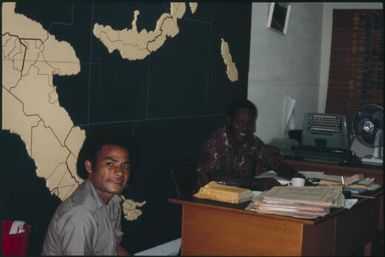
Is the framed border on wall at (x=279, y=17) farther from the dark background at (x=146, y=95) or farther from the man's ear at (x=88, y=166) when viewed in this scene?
the man's ear at (x=88, y=166)

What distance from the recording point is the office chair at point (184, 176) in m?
3.55

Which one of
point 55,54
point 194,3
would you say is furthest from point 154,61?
point 55,54

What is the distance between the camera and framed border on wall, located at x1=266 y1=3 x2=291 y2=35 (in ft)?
16.7

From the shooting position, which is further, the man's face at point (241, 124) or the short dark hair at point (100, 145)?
the man's face at point (241, 124)

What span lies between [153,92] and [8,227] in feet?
4.75

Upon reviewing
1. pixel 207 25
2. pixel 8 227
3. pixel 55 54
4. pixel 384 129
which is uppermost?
pixel 207 25

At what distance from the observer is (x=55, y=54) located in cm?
303

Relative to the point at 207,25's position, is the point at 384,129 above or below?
below

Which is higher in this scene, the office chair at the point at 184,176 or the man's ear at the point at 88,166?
the man's ear at the point at 88,166

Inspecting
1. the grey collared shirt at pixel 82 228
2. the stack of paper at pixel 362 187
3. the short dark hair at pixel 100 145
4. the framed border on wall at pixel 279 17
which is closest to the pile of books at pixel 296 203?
the stack of paper at pixel 362 187

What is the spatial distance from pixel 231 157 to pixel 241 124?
0.26 metres

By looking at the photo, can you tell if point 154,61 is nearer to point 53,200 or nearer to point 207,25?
point 207,25

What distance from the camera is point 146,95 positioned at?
3766 millimetres

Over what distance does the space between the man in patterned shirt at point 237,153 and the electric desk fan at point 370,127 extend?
87 centimetres
